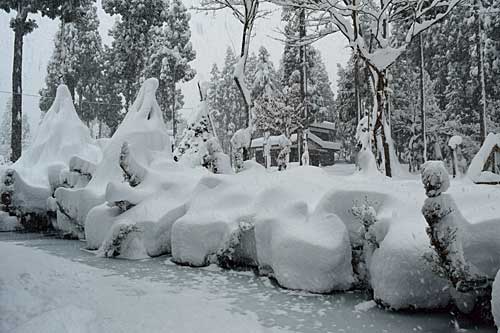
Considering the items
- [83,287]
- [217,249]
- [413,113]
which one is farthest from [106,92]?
[83,287]

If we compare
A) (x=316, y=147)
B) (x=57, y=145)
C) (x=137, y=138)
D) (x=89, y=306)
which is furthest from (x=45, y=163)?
(x=316, y=147)

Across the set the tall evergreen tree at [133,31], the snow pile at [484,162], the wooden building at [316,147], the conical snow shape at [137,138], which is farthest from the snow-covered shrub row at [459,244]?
the wooden building at [316,147]

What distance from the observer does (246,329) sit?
478 cm

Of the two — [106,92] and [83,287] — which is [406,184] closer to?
[83,287]

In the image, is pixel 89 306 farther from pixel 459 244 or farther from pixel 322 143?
pixel 322 143

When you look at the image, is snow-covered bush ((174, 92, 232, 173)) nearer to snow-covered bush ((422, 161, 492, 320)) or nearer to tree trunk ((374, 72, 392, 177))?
tree trunk ((374, 72, 392, 177))

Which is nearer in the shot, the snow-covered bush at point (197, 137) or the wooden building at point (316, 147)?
the snow-covered bush at point (197, 137)

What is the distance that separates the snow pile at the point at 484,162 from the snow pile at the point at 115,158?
897cm

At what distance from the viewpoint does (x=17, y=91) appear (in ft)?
69.6

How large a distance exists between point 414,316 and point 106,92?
38.3 m

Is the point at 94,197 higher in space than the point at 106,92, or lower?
lower

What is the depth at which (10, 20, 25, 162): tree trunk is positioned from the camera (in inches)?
817

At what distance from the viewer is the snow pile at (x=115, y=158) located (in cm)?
1276

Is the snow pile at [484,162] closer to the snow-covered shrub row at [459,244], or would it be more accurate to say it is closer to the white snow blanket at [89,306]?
the snow-covered shrub row at [459,244]
